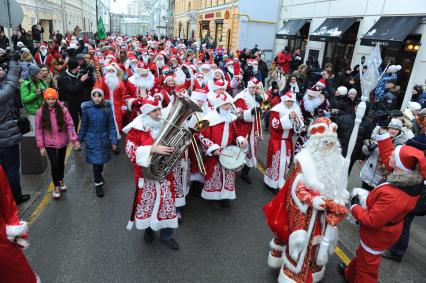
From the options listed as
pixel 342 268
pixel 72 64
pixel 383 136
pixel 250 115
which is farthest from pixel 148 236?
pixel 72 64

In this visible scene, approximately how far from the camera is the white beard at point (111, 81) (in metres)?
7.70

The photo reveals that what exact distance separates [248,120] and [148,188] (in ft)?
9.21

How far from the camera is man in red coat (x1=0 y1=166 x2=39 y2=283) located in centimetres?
273

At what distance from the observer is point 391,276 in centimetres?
407

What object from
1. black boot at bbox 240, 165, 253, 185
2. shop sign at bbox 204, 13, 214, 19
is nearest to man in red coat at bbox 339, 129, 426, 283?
black boot at bbox 240, 165, 253, 185

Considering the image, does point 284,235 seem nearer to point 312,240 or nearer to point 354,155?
point 312,240

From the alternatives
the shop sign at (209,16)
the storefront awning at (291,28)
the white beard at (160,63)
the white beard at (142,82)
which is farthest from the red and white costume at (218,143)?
the shop sign at (209,16)

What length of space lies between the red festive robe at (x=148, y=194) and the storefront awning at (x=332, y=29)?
1234 centimetres

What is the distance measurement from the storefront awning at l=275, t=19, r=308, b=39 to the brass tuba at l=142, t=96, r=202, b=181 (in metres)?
16.0


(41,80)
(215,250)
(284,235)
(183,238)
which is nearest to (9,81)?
(41,80)

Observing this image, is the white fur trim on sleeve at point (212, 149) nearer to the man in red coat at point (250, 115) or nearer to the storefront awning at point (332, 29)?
the man in red coat at point (250, 115)

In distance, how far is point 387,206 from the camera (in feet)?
9.95

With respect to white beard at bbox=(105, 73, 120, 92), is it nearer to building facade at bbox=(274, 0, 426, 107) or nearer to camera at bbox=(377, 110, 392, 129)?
camera at bbox=(377, 110, 392, 129)

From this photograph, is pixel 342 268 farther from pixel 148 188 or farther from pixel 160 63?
pixel 160 63
